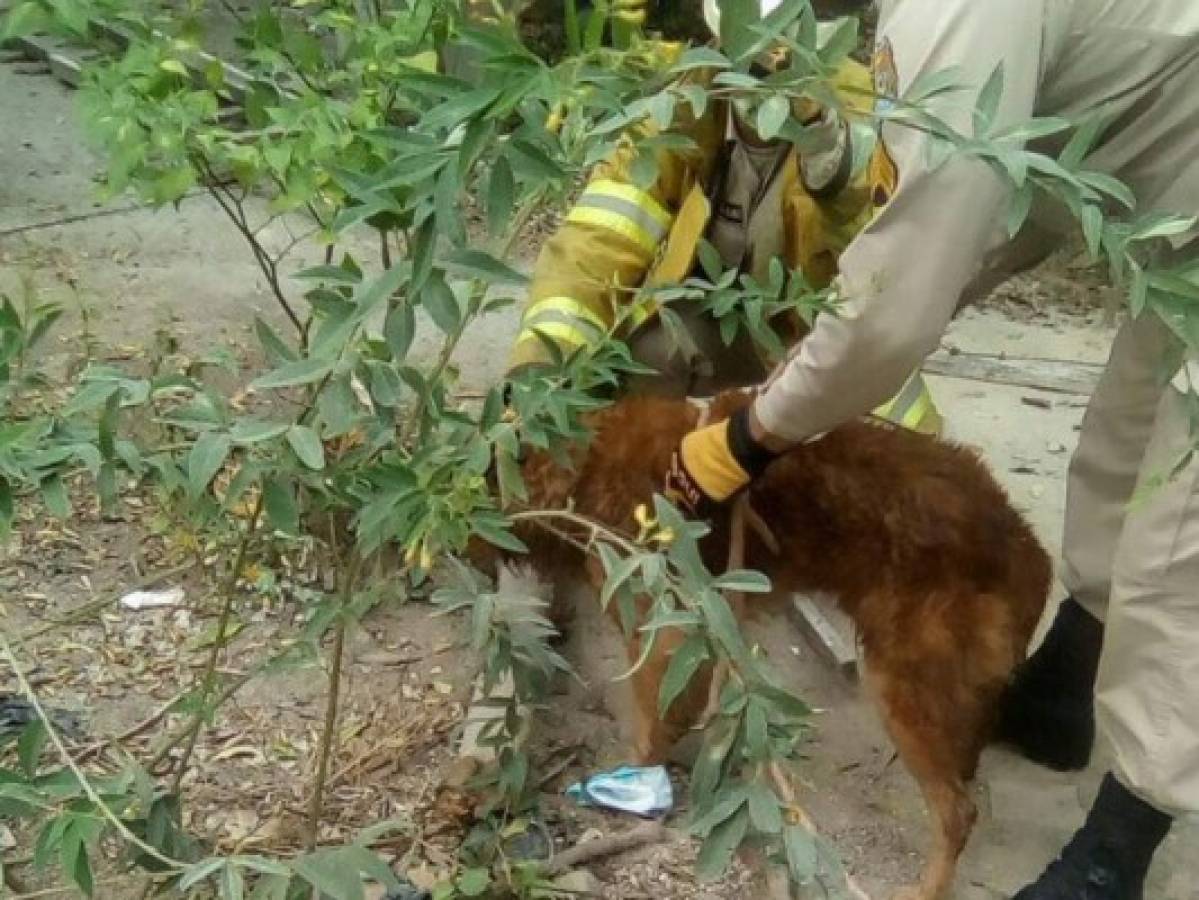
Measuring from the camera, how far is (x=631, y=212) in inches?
150

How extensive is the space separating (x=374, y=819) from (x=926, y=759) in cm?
108

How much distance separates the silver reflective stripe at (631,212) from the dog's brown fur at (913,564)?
0.49 metres

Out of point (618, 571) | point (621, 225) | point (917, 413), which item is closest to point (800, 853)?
point (618, 571)

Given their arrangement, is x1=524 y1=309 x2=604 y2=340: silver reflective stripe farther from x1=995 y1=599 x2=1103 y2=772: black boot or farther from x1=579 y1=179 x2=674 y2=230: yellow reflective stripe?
x1=995 y1=599 x2=1103 y2=772: black boot

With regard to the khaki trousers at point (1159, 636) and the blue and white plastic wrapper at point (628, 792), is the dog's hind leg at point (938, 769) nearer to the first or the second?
the khaki trousers at point (1159, 636)

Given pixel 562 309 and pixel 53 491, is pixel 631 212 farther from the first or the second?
pixel 53 491

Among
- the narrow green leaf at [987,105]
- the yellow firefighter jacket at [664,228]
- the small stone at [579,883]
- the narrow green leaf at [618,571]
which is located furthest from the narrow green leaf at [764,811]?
the yellow firefighter jacket at [664,228]

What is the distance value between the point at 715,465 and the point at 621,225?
31.9 inches

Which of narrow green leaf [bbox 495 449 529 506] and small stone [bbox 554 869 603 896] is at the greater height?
narrow green leaf [bbox 495 449 529 506]

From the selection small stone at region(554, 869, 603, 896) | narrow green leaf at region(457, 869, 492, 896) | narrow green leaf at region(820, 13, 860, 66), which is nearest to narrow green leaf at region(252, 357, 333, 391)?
narrow green leaf at region(820, 13, 860, 66)

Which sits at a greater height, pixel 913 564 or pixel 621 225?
pixel 621 225

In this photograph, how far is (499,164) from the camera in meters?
1.74

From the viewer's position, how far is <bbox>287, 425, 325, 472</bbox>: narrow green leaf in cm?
196

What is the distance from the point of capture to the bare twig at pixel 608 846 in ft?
10.7
